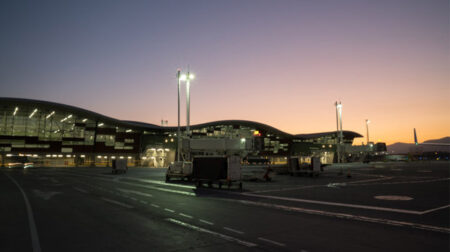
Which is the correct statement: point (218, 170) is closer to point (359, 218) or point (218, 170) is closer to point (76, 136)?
point (359, 218)

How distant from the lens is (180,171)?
3095 centimetres

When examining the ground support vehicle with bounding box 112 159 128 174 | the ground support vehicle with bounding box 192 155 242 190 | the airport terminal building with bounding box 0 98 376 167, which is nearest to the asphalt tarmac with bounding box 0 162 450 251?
the ground support vehicle with bounding box 192 155 242 190

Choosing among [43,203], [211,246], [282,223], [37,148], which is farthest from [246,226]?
[37,148]

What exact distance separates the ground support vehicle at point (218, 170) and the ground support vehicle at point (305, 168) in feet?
54.7

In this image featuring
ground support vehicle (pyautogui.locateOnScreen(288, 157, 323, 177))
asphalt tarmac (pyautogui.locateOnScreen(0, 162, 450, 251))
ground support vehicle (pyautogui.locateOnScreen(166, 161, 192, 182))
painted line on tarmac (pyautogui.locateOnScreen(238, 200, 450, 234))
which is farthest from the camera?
ground support vehicle (pyautogui.locateOnScreen(288, 157, 323, 177))

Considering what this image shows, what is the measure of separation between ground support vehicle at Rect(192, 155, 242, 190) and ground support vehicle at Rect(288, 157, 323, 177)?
16670 millimetres

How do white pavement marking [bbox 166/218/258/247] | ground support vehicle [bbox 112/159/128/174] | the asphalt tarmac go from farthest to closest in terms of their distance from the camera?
ground support vehicle [bbox 112/159/128/174], white pavement marking [bbox 166/218/258/247], the asphalt tarmac

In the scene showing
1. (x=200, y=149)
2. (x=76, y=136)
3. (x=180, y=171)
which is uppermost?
(x=76, y=136)

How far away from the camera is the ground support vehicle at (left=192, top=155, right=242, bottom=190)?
23.0 meters

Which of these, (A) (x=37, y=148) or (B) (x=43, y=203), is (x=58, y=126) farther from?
(B) (x=43, y=203)

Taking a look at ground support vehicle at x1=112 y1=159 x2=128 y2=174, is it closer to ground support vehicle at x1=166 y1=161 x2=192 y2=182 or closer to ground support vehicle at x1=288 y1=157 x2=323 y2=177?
ground support vehicle at x1=166 y1=161 x2=192 y2=182

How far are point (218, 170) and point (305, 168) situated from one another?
2301cm

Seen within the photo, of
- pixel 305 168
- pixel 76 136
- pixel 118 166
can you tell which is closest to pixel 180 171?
pixel 305 168

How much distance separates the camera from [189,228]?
965 centimetres
